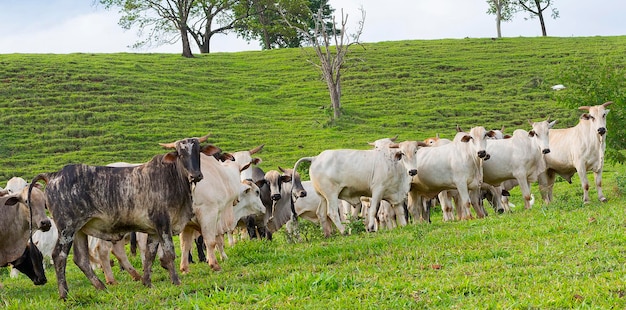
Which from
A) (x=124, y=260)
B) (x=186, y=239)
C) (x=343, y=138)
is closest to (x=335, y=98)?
(x=343, y=138)

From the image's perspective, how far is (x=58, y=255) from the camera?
9.80 m

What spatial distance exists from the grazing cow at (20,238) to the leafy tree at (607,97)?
1484 centimetres

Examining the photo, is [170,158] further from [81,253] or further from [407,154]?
[407,154]

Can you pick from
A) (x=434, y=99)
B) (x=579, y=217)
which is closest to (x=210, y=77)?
(x=434, y=99)

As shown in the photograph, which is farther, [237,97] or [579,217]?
[237,97]

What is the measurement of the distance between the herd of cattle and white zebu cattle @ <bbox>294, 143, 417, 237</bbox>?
0.02 meters

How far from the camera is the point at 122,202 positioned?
10078 millimetres

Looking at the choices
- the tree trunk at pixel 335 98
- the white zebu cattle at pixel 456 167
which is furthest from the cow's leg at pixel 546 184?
the tree trunk at pixel 335 98

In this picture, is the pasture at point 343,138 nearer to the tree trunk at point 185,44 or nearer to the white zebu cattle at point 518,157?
the tree trunk at point 185,44

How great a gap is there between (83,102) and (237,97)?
8399mm

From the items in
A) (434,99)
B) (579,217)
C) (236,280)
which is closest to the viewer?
(236,280)

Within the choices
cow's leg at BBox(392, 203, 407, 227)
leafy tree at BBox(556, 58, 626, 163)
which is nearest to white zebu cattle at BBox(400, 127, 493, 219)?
cow's leg at BBox(392, 203, 407, 227)

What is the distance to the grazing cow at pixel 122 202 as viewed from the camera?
9874 mm

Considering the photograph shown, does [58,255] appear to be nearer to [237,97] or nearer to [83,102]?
[83,102]
